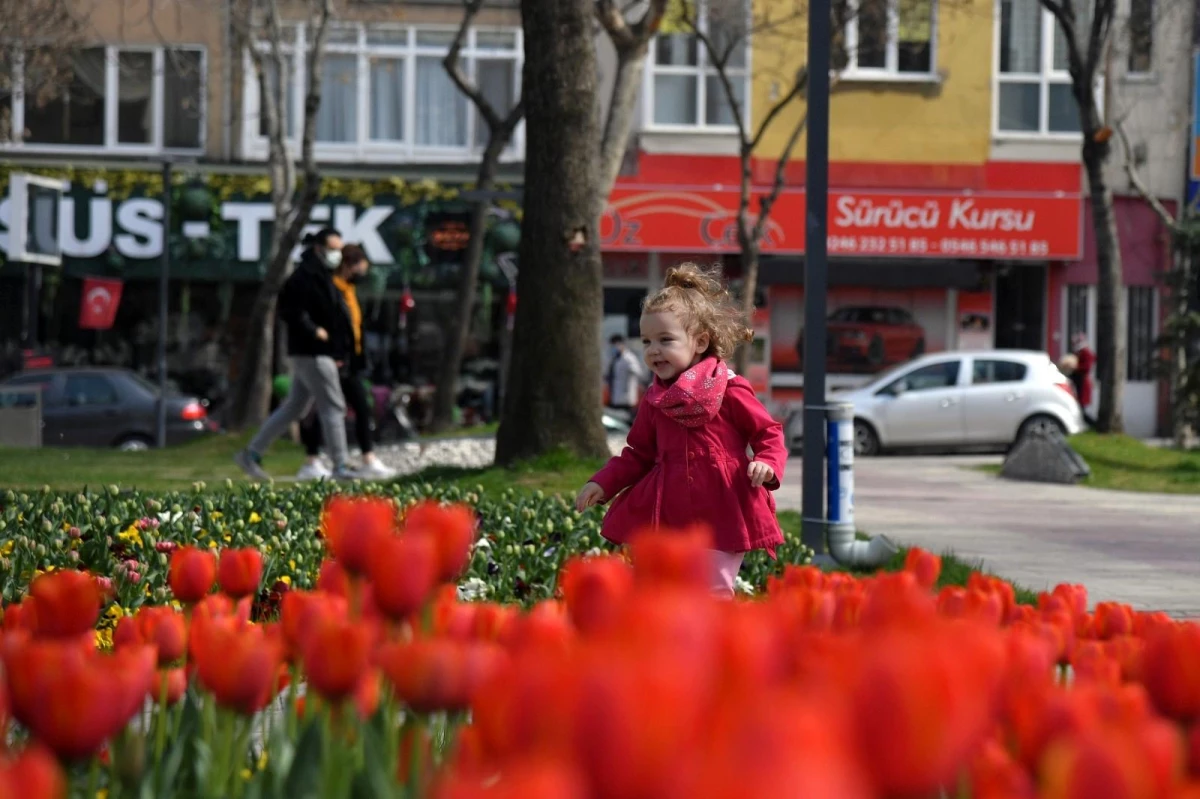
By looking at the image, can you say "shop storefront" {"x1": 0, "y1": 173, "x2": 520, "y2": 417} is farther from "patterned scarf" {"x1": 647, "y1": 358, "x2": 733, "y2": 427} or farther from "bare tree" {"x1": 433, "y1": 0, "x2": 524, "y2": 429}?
"patterned scarf" {"x1": 647, "y1": 358, "x2": 733, "y2": 427}

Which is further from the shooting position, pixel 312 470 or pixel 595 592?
pixel 312 470

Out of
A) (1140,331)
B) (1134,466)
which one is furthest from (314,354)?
(1140,331)

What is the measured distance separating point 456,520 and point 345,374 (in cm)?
1331

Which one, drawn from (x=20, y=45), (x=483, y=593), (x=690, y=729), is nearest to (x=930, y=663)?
(x=690, y=729)

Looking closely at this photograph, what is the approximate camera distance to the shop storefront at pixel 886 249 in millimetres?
32656

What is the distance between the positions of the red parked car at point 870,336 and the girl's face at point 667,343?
Answer: 1079 inches

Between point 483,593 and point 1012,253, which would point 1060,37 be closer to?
point 1012,253

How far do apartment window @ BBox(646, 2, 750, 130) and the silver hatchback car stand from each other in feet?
30.1

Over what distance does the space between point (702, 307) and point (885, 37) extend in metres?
26.7

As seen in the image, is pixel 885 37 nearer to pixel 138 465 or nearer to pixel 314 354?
pixel 138 465

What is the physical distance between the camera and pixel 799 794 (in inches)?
39.9

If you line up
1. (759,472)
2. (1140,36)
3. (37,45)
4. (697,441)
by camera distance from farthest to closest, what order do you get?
(1140,36) → (37,45) → (697,441) → (759,472)

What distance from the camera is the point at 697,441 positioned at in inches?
241

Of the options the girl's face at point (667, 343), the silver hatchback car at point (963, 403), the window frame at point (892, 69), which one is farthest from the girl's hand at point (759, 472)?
the window frame at point (892, 69)
